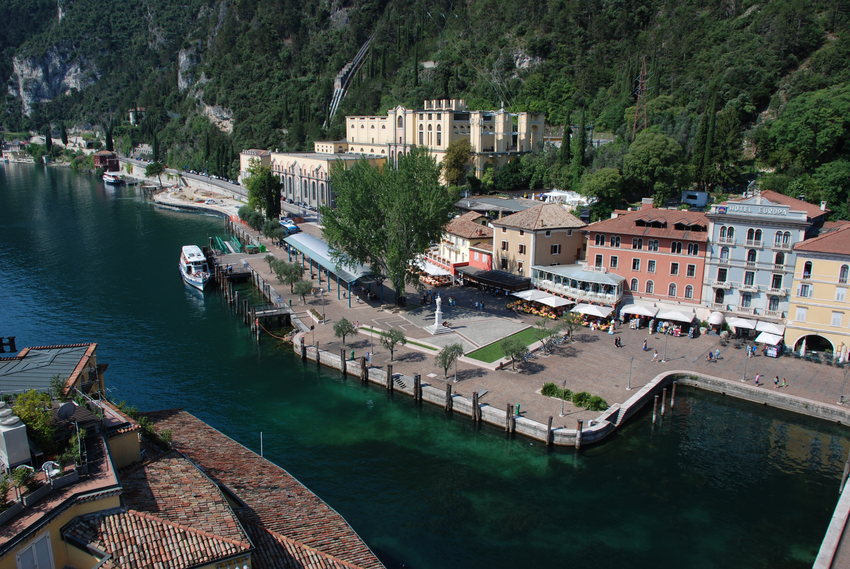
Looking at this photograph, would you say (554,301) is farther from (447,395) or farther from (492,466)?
(492,466)

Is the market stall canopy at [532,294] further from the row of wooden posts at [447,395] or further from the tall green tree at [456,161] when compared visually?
the tall green tree at [456,161]

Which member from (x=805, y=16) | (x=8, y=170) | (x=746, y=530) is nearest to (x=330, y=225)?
(x=746, y=530)

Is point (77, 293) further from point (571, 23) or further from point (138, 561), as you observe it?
point (571, 23)

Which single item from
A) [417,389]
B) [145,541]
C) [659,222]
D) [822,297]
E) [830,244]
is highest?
[659,222]

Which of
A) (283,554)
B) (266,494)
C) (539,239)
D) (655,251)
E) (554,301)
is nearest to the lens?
→ (283,554)

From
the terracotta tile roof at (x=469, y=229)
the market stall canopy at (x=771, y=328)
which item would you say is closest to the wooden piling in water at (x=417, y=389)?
the market stall canopy at (x=771, y=328)

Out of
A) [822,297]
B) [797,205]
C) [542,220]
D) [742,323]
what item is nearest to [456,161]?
[542,220]

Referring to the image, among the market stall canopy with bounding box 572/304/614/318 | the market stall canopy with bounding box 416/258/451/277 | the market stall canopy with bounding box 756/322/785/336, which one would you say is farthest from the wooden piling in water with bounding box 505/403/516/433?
the market stall canopy with bounding box 416/258/451/277
